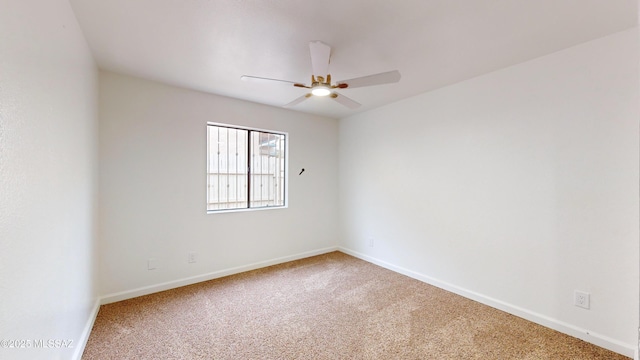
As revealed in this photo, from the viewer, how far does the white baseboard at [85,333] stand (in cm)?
183

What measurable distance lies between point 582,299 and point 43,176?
3.68 m

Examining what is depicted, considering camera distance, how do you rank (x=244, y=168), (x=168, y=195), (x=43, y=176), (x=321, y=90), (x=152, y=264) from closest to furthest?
(x=43, y=176), (x=321, y=90), (x=152, y=264), (x=168, y=195), (x=244, y=168)

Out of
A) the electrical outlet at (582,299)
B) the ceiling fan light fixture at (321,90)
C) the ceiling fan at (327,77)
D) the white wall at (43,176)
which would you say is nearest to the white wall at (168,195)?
the white wall at (43,176)

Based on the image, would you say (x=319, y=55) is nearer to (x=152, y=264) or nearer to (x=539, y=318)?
(x=152, y=264)

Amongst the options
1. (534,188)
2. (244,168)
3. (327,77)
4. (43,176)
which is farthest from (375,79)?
(244,168)

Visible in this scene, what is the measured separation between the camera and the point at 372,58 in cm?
233

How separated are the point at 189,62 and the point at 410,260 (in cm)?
335

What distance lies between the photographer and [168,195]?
303cm

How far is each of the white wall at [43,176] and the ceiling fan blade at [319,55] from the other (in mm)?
1444

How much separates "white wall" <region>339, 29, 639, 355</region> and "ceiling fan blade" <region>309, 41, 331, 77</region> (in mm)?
1709

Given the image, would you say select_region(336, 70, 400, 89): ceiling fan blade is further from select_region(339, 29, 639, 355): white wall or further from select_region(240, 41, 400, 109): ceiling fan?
select_region(339, 29, 639, 355): white wall

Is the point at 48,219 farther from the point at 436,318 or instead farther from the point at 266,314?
the point at 436,318

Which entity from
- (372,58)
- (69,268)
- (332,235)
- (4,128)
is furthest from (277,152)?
(4,128)

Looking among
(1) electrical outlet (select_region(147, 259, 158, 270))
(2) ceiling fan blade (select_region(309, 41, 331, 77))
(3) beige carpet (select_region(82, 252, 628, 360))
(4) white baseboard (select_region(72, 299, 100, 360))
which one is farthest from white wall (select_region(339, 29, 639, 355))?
(4) white baseboard (select_region(72, 299, 100, 360))
